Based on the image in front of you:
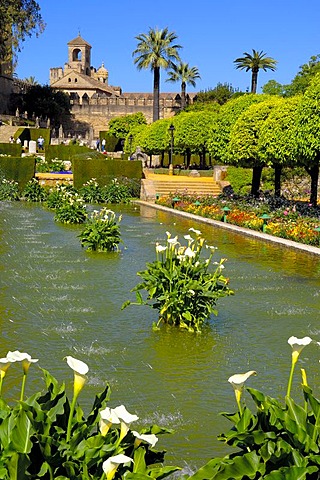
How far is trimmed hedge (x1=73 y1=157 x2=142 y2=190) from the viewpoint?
89.9 feet

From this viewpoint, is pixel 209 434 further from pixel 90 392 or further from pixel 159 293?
pixel 159 293

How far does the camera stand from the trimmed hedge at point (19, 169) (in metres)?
26.1

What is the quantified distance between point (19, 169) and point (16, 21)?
19.8m

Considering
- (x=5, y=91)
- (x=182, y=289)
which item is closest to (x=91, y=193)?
(x=182, y=289)

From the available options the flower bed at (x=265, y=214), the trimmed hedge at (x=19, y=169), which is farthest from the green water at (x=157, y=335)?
the trimmed hedge at (x=19, y=169)

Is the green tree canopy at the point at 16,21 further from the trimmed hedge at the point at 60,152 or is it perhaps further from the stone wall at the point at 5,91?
the stone wall at the point at 5,91

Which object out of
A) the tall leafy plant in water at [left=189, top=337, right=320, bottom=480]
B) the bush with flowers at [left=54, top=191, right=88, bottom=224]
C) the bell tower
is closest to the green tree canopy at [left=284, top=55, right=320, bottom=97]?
the bush with flowers at [left=54, top=191, right=88, bottom=224]

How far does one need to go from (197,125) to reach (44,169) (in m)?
8.81

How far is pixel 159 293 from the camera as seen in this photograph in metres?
6.27

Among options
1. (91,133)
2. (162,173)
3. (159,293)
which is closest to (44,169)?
(162,173)

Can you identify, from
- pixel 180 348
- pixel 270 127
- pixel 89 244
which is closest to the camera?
pixel 180 348

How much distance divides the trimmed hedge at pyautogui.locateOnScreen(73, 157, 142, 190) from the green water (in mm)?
16464

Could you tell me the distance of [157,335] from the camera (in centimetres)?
604

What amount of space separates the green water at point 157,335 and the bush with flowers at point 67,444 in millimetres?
1066
